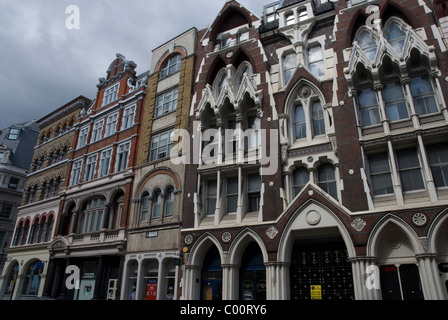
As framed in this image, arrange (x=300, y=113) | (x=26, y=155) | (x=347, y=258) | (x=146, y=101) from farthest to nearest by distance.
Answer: (x=26, y=155) → (x=146, y=101) → (x=300, y=113) → (x=347, y=258)

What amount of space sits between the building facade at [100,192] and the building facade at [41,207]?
171 cm

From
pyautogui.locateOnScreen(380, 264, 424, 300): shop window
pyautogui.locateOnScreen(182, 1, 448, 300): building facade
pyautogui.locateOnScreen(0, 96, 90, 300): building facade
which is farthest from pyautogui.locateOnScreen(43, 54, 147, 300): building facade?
pyautogui.locateOnScreen(380, 264, 424, 300): shop window

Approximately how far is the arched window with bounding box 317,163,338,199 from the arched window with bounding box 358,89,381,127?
301cm

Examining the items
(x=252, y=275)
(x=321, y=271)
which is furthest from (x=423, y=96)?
(x=252, y=275)

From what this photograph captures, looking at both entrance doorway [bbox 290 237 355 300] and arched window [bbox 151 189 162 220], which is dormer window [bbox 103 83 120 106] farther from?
entrance doorway [bbox 290 237 355 300]

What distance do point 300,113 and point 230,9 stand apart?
1148 cm

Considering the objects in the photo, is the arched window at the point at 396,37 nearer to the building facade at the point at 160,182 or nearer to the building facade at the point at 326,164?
the building facade at the point at 326,164

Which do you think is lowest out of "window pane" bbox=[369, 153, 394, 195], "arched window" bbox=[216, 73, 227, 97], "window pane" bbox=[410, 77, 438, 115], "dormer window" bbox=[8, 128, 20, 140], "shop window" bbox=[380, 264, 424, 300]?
"shop window" bbox=[380, 264, 424, 300]

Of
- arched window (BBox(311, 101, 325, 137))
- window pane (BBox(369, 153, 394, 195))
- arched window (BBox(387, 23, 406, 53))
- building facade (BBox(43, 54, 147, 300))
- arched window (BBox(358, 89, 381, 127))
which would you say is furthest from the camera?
building facade (BBox(43, 54, 147, 300))

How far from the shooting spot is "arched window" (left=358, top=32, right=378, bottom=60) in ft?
60.9

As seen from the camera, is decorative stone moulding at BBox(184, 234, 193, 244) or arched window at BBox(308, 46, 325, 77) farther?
arched window at BBox(308, 46, 325, 77)

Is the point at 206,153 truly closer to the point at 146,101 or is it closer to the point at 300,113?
the point at 300,113

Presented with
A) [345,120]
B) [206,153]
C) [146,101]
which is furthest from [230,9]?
[345,120]
